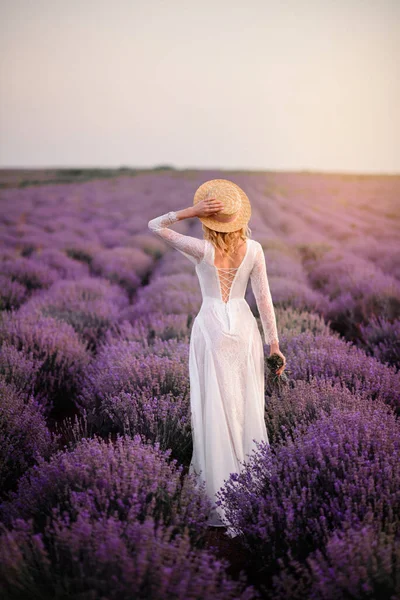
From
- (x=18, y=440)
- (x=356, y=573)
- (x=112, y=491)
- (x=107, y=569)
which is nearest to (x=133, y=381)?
(x=18, y=440)

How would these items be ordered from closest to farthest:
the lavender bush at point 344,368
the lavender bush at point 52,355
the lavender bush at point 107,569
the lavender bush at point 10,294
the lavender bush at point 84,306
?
1. the lavender bush at point 107,569
2. the lavender bush at point 344,368
3. the lavender bush at point 52,355
4. the lavender bush at point 84,306
5. the lavender bush at point 10,294

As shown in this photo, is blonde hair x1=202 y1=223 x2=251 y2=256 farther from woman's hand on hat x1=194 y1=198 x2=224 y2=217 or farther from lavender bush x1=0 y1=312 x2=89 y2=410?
lavender bush x1=0 y1=312 x2=89 y2=410

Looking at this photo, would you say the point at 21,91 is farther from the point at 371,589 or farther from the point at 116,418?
the point at 371,589

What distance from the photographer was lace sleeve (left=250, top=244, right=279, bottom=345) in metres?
2.54

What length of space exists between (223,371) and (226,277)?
457 millimetres

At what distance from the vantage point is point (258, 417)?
2512mm

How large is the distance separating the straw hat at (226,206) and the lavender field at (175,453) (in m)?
0.98

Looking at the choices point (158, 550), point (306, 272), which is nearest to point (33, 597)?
point (158, 550)

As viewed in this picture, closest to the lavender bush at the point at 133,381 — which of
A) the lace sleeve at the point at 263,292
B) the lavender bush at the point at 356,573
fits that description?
the lace sleeve at the point at 263,292

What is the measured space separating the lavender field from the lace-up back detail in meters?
0.71

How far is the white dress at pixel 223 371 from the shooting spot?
2.47m

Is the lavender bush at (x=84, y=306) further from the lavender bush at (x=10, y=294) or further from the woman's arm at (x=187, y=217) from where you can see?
the woman's arm at (x=187, y=217)

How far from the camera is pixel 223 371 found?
8.17 ft

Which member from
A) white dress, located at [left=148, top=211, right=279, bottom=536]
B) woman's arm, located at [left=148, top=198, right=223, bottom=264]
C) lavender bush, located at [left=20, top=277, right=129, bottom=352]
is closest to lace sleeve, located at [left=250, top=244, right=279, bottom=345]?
white dress, located at [left=148, top=211, right=279, bottom=536]
